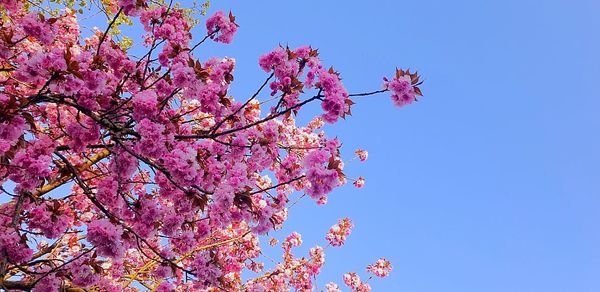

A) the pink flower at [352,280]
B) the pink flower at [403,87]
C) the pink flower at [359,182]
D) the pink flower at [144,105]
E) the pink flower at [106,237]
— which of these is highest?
the pink flower at [359,182]

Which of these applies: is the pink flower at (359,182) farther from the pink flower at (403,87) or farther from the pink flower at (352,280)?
the pink flower at (403,87)

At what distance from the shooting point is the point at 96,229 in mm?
4191

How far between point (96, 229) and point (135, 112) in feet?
3.72

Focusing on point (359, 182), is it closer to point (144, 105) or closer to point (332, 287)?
Answer: point (332, 287)

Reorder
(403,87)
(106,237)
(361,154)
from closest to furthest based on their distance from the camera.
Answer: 1. (106,237)
2. (403,87)
3. (361,154)

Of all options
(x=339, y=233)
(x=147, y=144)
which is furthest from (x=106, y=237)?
(x=339, y=233)

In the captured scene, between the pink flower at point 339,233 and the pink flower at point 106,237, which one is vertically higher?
the pink flower at point 339,233

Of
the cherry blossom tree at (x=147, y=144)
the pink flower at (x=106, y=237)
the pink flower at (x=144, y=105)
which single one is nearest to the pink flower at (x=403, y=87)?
the cherry blossom tree at (x=147, y=144)

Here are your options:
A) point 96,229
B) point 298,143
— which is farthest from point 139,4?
point 298,143

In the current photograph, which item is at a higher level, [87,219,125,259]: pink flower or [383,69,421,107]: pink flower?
[383,69,421,107]: pink flower

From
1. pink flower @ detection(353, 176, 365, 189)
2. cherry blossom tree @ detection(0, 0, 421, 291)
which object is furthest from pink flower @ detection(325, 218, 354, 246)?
cherry blossom tree @ detection(0, 0, 421, 291)

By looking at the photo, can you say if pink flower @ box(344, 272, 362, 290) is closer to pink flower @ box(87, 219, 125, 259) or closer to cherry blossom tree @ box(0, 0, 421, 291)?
cherry blossom tree @ box(0, 0, 421, 291)

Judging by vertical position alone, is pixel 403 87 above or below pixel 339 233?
below

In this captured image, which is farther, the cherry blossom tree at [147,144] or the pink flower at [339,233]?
the pink flower at [339,233]
